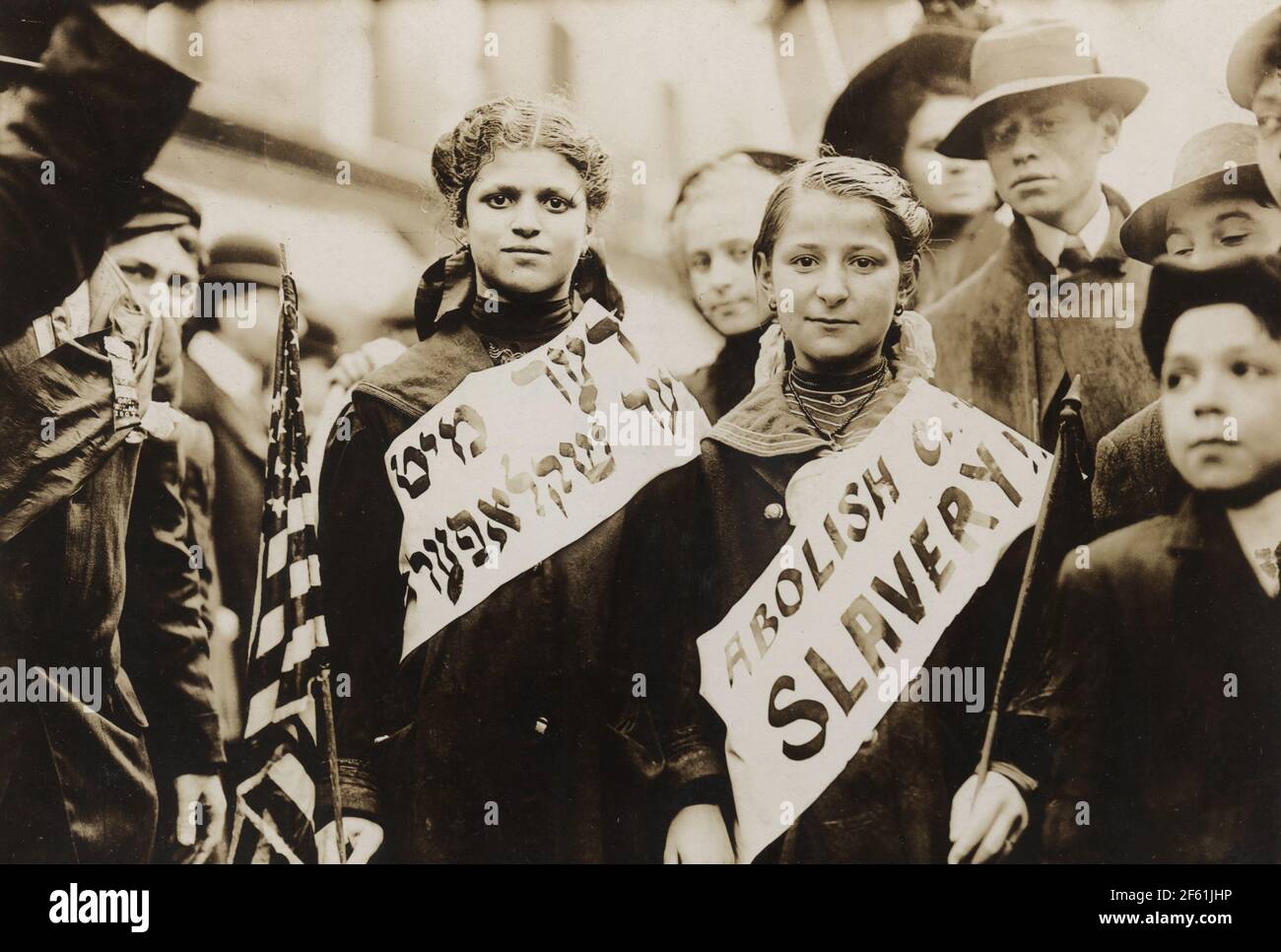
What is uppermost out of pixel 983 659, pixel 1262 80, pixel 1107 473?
pixel 1262 80

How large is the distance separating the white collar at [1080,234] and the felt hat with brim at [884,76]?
0.61m

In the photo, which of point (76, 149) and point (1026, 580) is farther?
point (76, 149)

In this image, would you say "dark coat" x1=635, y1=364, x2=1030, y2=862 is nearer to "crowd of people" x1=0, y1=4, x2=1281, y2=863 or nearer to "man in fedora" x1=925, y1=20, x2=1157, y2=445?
"crowd of people" x1=0, y1=4, x2=1281, y2=863

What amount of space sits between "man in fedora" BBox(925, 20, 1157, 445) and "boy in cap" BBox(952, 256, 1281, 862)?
0.57 feet

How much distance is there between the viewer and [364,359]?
4109mm

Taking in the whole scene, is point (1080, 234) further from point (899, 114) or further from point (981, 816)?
point (981, 816)

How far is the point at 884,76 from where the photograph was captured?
4121 millimetres


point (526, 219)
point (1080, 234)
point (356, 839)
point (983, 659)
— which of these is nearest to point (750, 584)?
point (983, 659)

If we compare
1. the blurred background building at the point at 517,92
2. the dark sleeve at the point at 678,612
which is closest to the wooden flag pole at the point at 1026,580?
the blurred background building at the point at 517,92

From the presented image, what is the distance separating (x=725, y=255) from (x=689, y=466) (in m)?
0.80

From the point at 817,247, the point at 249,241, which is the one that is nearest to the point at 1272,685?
the point at 817,247

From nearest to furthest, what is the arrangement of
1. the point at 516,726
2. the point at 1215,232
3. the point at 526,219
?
the point at 516,726 → the point at 526,219 → the point at 1215,232

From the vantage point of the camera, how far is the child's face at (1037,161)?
4148 millimetres
